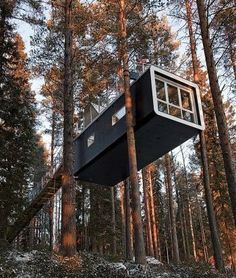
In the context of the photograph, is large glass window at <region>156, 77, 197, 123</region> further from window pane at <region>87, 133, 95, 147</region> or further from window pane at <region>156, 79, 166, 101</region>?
window pane at <region>87, 133, 95, 147</region>

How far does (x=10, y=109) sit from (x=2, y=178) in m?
3.02

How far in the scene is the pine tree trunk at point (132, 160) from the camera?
10.6 m

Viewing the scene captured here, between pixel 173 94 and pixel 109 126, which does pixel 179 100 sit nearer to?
pixel 173 94

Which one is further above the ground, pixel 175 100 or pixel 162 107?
pixel 175 100

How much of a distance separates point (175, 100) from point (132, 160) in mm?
2772

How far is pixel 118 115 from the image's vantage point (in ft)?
46.4

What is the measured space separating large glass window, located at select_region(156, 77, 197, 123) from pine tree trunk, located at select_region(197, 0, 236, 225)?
2.22m

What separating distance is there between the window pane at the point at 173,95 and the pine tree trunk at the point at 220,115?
238 cm

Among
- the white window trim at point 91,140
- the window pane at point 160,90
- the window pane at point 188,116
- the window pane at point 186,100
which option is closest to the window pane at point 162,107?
the window pane at point 160,90

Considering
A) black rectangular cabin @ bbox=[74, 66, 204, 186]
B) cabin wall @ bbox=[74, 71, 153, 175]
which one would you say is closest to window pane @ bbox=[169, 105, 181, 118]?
black rectangular cabin @ bbox=[74, 66, 204, 186]

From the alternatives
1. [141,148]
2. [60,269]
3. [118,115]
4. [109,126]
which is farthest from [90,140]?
[60,269]

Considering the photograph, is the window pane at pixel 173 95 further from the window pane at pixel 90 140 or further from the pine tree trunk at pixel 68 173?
the window pane at pixel 90 140

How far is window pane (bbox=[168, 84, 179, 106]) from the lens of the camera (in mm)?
12546

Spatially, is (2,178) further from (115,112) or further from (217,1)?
(217,1)
